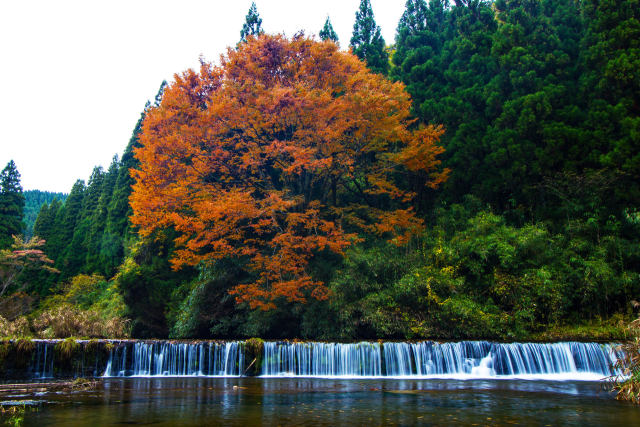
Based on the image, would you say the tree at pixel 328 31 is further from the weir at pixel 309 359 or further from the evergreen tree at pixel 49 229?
the evergreen tree at pixel 49 229

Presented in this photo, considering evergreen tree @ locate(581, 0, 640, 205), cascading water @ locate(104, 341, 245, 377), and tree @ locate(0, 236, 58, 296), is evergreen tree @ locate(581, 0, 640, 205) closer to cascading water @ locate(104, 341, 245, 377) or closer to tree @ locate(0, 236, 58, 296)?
cascading water @ locate(104, 341, 245, 377)

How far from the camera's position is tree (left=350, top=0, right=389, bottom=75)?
27.1 meters

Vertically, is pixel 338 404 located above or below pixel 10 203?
below

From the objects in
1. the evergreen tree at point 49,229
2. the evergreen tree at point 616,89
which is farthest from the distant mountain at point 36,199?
the evergreen tree at point 616,89

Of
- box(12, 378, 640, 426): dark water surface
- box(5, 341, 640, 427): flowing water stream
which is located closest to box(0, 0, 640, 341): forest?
box(5, 341, 640, 427): flowing water stream

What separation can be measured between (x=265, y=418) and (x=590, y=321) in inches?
544

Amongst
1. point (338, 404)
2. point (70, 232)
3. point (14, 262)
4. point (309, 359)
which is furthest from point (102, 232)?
point (338, 404)

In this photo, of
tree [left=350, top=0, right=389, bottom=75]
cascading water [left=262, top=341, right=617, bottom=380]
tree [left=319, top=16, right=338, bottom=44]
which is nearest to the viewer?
cascading water [left=262, top=341, right=617, bottom=380]

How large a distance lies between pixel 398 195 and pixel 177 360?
11.4 m

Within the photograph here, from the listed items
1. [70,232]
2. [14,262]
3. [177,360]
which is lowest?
[177,360]

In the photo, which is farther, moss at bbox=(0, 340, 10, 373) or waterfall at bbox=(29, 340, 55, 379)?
waterfall at bbox=(29, 340, 55, 379)

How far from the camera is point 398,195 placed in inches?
763

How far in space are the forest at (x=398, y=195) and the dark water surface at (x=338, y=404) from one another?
15.1 ft

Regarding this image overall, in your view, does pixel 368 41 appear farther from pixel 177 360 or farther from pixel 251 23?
pixel 177 360
